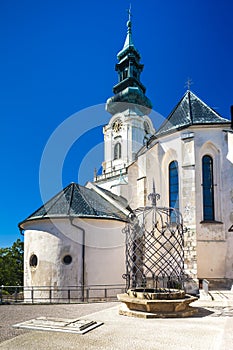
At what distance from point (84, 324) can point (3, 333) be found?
1.77 metres

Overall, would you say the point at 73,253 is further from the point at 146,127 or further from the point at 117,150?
the point at 146,127

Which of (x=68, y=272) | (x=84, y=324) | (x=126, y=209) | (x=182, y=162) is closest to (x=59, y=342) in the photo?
(x=84, y=324)

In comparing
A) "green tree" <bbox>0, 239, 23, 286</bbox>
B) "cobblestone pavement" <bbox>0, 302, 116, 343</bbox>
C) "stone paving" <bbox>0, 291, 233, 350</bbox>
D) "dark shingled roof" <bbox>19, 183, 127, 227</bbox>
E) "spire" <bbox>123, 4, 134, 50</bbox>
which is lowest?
"green tree" <bbox>0, 239, 23, 286</bbox>

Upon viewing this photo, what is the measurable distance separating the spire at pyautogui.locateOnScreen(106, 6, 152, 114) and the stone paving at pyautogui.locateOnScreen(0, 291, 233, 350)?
3248cm

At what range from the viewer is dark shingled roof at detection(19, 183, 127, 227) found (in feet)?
62.2

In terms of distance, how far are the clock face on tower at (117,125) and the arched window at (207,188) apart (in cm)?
1963

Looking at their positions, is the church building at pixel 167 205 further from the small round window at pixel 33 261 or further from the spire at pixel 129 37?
the spire at pixel 129 37

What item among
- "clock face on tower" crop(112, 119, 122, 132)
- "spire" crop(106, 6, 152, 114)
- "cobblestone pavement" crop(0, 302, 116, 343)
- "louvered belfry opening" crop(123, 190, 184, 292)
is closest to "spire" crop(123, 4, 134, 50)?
"spire" crop(106, 6, 152, 114)

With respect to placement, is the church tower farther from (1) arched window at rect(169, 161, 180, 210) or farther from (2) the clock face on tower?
(1) arched window at rect(169, 161, 180, 210)

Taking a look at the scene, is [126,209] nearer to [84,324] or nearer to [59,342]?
[84,324]

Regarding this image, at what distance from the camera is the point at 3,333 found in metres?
7.22

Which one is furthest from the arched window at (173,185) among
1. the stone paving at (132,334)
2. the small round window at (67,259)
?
the stone paving at (132,334)

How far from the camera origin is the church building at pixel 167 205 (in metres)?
18.0

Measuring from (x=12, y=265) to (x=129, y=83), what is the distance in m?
25.2
